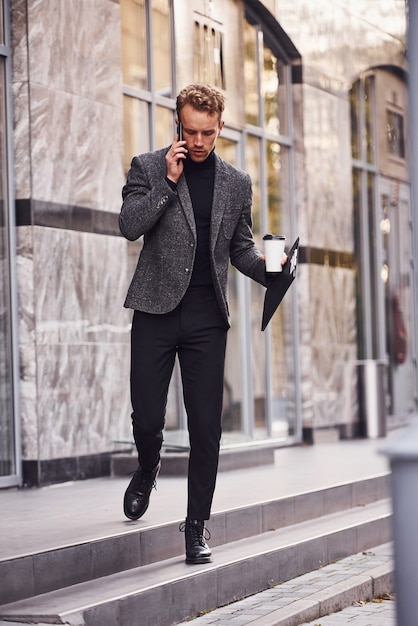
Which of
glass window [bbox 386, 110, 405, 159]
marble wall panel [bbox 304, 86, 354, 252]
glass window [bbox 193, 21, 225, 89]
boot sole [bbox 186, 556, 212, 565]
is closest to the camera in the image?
boot sole [bbox 186, 556, 212, 565]

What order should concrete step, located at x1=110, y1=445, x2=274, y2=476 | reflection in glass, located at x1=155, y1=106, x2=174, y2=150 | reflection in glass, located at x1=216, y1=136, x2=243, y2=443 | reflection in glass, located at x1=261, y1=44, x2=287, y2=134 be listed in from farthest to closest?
1. reflection in glass, located at x1=261, y1=44, x2=287, y2=134
2. reflection in glass, located at x1=216, y1=136, x2=243, y2=443
3. reflection in glass, located at x1=155, y1=106, x2=174, y2=150
4. concrete step, located at x1=110, y1=445, x2=274, y2=476

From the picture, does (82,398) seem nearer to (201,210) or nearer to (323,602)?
(323,602)

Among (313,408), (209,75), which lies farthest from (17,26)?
(313,408)

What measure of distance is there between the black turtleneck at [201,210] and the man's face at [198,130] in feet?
0.32

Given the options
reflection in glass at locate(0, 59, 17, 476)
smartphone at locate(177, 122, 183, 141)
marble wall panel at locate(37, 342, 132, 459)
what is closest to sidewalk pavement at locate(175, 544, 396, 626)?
smartphone at locate(177, 122, 183, 141)

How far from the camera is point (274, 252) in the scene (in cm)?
586

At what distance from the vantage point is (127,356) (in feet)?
32.3

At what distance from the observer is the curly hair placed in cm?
579

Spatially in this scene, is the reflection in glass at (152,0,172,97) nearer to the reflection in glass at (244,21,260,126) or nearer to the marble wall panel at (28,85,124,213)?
the marble wall panel at (28,85,124,213)

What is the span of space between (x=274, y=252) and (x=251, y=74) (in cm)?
706

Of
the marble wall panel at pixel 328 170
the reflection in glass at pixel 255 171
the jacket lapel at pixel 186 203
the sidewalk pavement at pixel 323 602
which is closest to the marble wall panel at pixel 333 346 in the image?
the marble wall panel at pixel 328 170

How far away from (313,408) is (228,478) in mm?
4093

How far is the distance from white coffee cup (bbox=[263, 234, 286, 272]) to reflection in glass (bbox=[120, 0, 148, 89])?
4715mm

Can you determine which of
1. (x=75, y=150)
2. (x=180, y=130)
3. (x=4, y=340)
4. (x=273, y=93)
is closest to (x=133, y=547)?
(x=180, y=130)
